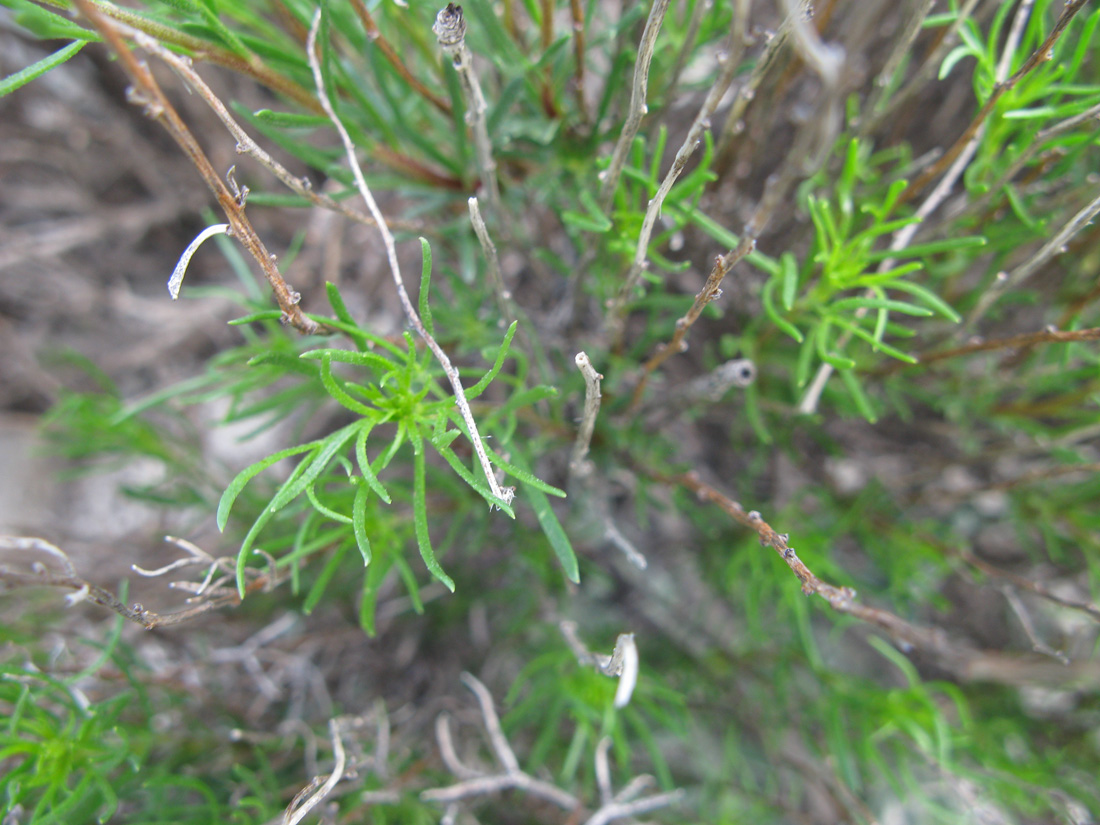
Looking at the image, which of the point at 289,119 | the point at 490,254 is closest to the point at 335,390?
the point at 490,254

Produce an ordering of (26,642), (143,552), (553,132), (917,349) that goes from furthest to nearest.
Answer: (143,552) → (917,349) → (26,642) → (553,132)

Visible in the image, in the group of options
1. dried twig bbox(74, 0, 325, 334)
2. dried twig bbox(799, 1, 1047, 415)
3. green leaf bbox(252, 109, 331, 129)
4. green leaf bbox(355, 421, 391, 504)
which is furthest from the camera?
dried twig bbox(799, 1, 1047, 415)

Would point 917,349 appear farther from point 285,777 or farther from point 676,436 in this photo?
point 285,777

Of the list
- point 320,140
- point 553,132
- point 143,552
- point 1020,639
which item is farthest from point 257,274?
point 1020,639

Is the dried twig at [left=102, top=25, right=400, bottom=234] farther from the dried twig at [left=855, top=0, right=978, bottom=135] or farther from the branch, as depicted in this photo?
the dried twig at [left=855, top=0, right=978, bottom=135]

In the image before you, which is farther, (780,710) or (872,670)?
(872,670)

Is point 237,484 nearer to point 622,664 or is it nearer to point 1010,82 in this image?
point 622,664

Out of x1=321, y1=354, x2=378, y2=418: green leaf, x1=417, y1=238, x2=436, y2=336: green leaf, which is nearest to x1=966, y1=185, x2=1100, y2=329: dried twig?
x1=417, y1=238, x2=436, y2=336: green leaf
